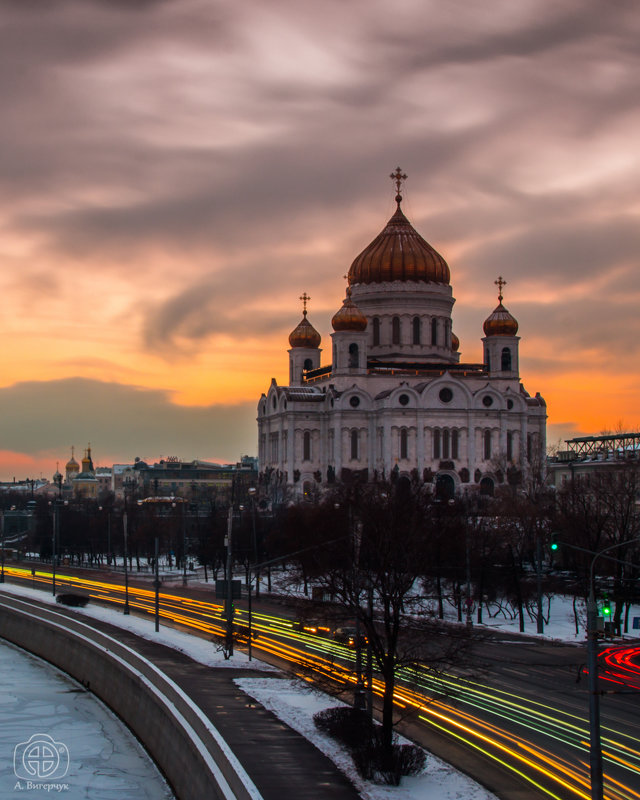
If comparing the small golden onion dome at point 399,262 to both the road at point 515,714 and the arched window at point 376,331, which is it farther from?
the road at point 515,714

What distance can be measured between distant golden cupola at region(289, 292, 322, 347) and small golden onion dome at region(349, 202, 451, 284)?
7326 mm

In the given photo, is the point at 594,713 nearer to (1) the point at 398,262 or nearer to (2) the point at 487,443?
(2) the point at 487,443

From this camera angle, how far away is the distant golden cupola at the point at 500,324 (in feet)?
383

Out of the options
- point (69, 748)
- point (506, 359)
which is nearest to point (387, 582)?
point (69, 748)

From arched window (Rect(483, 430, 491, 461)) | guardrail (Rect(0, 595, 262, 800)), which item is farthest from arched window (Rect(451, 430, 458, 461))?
guardrail (Rect(0, 595, 262, 800))

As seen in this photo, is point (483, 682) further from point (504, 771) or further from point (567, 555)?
point (567, 555)

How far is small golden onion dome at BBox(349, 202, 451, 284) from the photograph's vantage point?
117 meters

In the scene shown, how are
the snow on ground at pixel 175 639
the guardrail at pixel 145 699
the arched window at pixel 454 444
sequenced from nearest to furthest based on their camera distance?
the guardrail at pixel 145 699 → the snow on ground at pixel 175 639 → the arched window at pixel 454 444

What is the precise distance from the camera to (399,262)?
117 m

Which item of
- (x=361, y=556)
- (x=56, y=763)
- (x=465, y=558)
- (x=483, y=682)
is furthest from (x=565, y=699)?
(x=465, y=558)

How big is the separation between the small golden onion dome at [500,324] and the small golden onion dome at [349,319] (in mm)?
13711

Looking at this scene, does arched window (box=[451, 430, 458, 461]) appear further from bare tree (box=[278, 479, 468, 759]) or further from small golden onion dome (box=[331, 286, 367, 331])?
bare tree (box=[278, 479, 468, 759])

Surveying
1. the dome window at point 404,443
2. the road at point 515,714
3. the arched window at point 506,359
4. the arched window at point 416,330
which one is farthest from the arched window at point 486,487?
the road at point 515,714

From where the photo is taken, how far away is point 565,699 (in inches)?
1313
